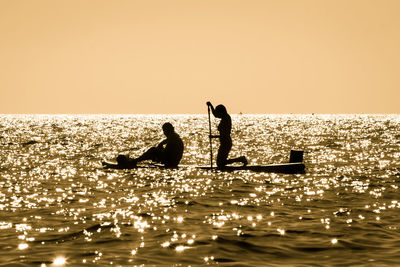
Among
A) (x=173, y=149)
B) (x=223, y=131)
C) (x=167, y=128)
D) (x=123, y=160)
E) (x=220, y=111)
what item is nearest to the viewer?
(x=220, y=111)

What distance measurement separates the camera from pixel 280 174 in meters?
20.2

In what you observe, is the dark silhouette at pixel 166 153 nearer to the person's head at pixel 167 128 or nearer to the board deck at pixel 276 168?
the person's head at pixel 167 128

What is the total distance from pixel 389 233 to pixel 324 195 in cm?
514

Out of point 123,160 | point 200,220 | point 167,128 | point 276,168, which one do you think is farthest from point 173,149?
point 200,220

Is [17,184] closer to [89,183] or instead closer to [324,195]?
[89,183]

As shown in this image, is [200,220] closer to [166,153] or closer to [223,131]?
[223,131]

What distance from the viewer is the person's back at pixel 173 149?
769 inches

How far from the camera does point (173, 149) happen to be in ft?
65.5

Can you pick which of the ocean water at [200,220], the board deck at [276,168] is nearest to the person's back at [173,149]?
the ocean water at [200,220]

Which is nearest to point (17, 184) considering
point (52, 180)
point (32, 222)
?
point (52, 180)

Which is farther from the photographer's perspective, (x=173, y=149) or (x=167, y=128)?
(x=173, y=149)

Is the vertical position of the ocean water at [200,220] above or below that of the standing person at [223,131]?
below

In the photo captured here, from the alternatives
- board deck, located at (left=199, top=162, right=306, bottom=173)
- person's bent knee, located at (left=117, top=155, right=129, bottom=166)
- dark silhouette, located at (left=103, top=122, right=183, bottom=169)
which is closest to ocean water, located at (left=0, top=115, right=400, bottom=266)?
board deck, located at (left=199, top=162, right=306, bottom=173)

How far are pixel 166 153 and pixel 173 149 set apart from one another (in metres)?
0.37
